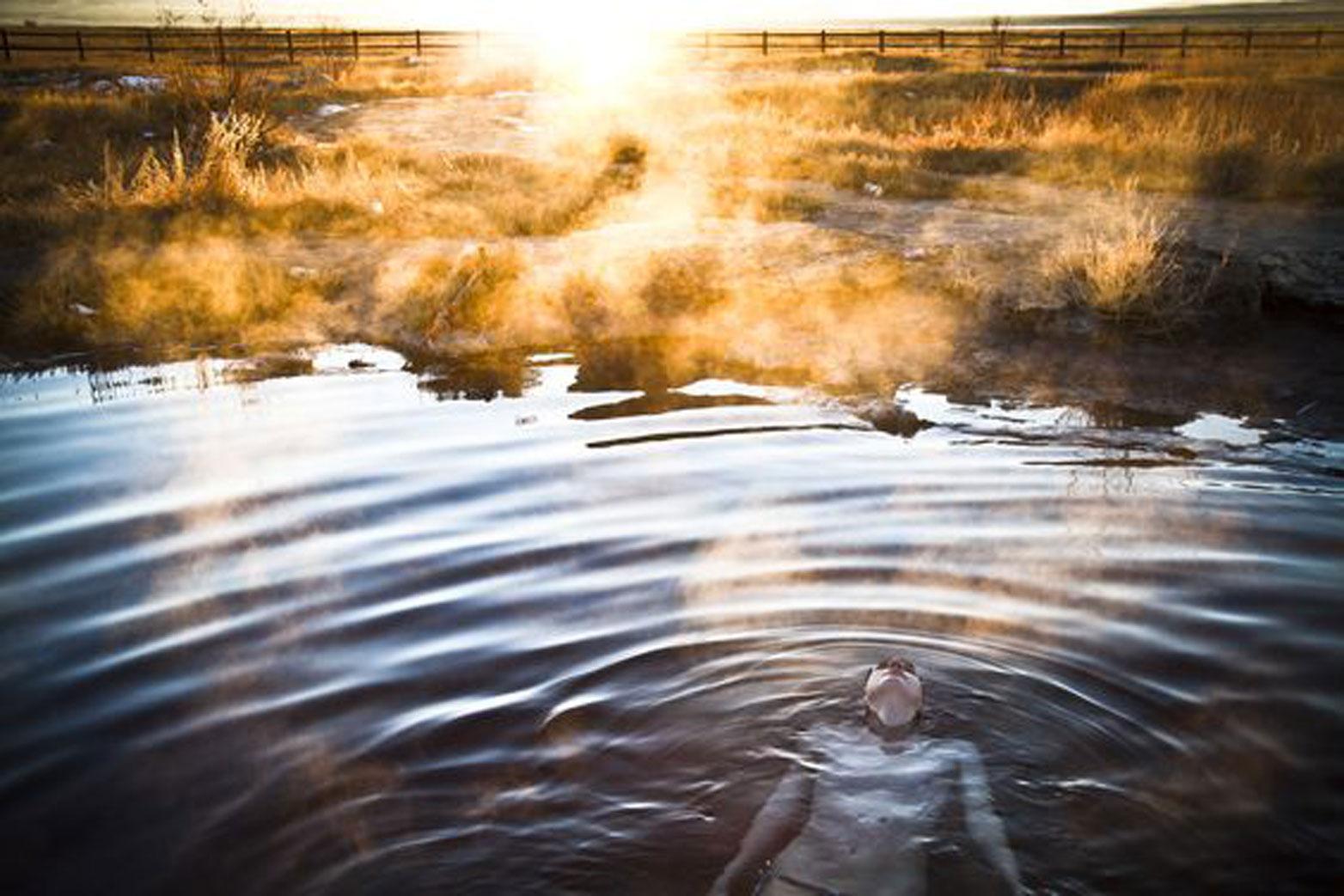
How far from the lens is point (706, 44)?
49.2m

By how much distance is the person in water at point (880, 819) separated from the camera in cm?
332

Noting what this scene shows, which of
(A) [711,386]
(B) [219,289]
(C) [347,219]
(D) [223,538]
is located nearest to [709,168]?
(C) [347,219]

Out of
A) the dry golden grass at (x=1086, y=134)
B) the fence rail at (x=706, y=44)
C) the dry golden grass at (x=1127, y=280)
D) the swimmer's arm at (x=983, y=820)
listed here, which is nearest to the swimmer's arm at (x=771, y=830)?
the swimmer's arm at (x=983, y=820)

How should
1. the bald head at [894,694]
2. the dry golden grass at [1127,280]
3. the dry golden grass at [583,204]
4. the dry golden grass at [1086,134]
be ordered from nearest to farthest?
the bald head at [894,694], the dry golden grass at [1127,280], the dry golden grass at [583,204], the dry golden grass at [1086,134]

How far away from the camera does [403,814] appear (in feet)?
11.8

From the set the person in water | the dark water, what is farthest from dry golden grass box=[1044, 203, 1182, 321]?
the person in water

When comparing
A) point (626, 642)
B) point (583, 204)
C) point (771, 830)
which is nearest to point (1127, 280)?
point (626, 642)

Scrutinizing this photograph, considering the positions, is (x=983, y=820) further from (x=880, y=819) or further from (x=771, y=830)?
(x=771, y=830)

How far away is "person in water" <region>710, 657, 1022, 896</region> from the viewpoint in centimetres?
332

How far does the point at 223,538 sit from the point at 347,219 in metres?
8.91

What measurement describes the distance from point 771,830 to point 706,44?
49.2 meters

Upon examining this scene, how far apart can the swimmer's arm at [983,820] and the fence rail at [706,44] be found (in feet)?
135

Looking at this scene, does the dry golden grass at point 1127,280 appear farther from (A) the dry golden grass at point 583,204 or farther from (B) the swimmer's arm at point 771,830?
(B) the swimmer's arm at point 771,830

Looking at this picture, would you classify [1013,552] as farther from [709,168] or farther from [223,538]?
[709,168]
